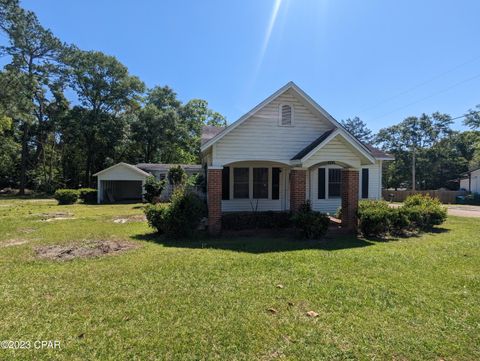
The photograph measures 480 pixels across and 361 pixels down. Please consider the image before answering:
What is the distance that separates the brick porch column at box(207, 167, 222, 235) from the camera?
31.6 feet

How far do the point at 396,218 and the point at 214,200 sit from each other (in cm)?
628

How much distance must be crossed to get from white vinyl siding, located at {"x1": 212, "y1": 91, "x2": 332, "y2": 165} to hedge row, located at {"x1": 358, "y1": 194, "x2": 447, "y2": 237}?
3.25m

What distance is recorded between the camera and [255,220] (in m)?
10.7

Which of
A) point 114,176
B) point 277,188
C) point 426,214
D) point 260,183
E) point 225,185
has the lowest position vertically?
point 426,214

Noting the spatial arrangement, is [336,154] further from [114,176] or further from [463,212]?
[114,176]

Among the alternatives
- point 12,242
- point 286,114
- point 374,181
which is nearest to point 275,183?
point 286,114

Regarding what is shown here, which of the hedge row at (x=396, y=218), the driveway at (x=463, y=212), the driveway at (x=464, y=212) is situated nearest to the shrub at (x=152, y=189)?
the hedge row at (x=396, y=218)

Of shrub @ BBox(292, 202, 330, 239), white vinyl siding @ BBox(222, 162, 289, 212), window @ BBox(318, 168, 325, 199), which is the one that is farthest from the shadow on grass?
window @ BBox(318, 168, 325, 199)

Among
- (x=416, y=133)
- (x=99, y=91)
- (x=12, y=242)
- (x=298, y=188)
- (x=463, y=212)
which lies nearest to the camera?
(x=12, y=242)

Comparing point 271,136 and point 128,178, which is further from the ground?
point 271,136

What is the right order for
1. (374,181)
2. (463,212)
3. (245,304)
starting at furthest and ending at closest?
(463,212)
(374,181)
(245,304)

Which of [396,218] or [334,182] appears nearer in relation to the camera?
[396,218]

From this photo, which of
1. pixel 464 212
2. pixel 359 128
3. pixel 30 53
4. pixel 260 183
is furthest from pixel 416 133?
pixel 30 53

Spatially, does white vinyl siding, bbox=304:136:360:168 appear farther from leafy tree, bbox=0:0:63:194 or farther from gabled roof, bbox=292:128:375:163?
leafy tree, bbox=0:0:63:194
